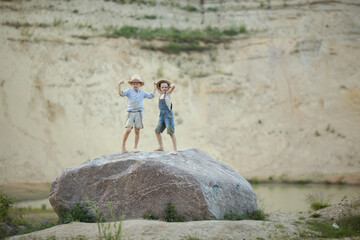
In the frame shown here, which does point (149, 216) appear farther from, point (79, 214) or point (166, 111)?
point (166, 111)

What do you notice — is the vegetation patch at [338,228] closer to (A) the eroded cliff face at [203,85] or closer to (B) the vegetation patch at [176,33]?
(A) the eroded cliff face at [203,85]

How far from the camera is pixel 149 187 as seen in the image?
909cm

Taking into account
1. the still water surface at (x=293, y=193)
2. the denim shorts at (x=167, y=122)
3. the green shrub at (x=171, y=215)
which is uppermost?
the denim shorts at (x=167, y=122)

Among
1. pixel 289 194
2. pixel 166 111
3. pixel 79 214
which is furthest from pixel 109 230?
pixel 289 194

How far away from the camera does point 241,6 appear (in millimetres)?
29859

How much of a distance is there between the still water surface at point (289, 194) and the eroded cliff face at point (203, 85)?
184 cm

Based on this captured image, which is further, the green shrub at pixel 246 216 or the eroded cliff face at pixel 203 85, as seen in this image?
the eroded cliff face at pixel 203 85

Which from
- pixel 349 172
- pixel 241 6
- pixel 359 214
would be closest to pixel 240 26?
pixel 241 6

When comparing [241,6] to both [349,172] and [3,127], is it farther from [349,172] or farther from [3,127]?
[3,127]

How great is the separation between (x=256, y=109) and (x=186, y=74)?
4625 mm

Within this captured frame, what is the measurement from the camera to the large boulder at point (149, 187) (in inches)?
354

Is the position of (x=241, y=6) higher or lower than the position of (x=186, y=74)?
higher

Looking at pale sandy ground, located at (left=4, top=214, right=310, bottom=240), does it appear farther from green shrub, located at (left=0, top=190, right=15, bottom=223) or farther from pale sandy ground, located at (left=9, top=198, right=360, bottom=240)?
green shrub, located at (left=0, top=190, right=15, bottom=223)

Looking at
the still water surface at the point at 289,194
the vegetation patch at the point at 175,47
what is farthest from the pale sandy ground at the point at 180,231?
the vegetation patch at the point at 175,47
